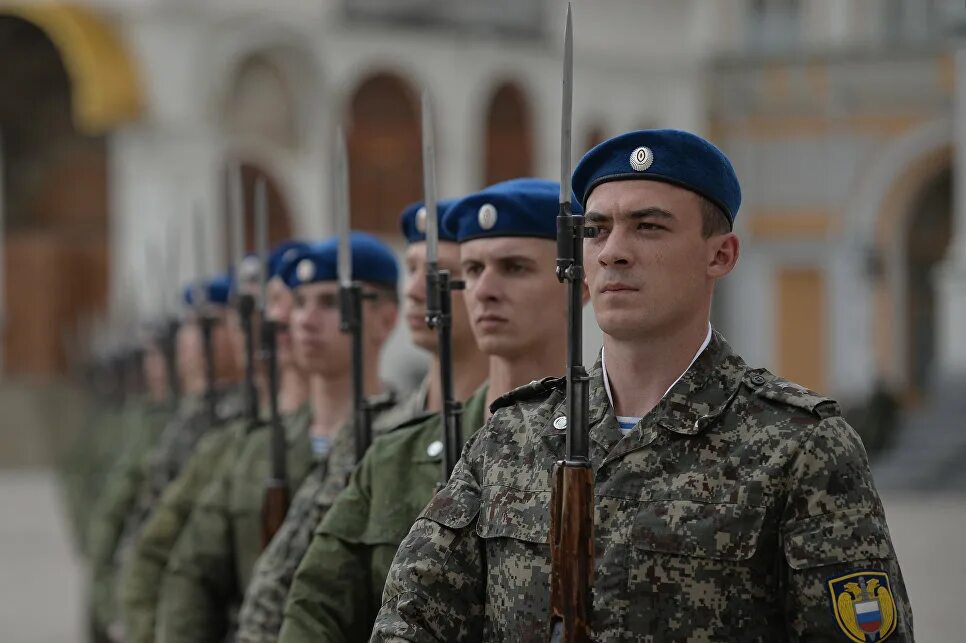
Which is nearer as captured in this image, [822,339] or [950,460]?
[950,460]

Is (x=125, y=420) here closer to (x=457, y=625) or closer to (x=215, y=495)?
(x=215, y=495)

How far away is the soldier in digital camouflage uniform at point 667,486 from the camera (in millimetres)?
2410

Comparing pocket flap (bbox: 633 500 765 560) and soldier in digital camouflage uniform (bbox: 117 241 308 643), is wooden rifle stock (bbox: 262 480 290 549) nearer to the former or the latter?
soldier in digital camouflage uniform (bbox: 117 241 308 643)

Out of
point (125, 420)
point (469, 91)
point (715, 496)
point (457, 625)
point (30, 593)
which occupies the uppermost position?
point (469, 91)

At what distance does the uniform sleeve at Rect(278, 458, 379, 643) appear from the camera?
3467 mm

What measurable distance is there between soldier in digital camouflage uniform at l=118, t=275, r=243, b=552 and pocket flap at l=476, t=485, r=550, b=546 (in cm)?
332

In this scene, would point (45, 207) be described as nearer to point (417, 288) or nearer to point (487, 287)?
point (417, 288)

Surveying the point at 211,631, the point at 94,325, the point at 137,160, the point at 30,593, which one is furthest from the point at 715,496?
the point at 94,325

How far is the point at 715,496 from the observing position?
8.13 feet

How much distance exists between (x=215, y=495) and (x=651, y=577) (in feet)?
9.08

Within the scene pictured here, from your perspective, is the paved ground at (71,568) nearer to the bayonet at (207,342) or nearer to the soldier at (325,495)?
the bayonet at (207,342)

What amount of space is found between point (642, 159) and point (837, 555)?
Result: 614mm

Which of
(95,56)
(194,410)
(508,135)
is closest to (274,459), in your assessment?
(194,410)

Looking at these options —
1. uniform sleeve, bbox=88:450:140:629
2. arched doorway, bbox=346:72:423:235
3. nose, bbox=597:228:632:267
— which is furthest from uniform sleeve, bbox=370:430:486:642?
arched doorway, bbox=346:72:423:235
